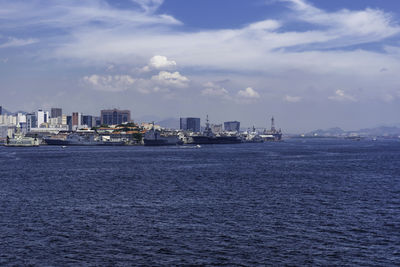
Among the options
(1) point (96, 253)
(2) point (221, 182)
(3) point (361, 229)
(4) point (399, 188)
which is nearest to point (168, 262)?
(1) point (96, 253)

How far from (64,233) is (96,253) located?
7.01m

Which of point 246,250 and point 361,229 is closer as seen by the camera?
point 246,250

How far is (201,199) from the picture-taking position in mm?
57656

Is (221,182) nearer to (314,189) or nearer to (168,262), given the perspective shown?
(314,189)

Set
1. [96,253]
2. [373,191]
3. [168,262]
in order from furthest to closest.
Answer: [373,191]
[96,253]
[168,262]

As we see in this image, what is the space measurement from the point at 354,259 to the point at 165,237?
1544 cm

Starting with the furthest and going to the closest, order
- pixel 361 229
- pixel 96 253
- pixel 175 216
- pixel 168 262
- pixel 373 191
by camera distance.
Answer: pixel 373 191, pixel 175 216, pixel 361 229, pixel 96 253, pixel 168 262

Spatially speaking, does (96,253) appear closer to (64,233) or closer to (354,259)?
(64,233)

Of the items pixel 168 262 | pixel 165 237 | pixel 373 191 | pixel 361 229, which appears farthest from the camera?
pixel 373 191

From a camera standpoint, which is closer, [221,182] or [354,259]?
[354,259]

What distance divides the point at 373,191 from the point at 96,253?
157ft

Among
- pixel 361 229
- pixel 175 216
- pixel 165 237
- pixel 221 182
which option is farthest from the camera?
pixel 221 182

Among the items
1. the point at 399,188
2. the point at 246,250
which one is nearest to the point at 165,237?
the point at 246,250

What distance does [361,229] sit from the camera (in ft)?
132
